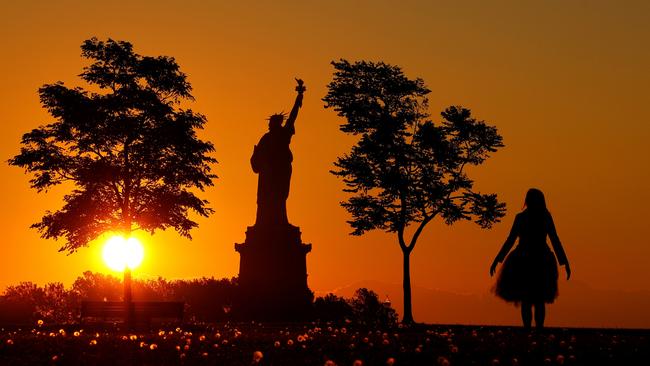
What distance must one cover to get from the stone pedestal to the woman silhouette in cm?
1712

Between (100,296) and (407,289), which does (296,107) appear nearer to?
(407,289)

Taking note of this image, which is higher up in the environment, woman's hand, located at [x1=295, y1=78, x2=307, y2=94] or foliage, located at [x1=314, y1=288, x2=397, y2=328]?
woman's hand, located at [x1=295, y1=78, x2=307, y2=94]

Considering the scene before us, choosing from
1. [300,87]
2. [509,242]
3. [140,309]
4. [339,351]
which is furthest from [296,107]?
[339,351]

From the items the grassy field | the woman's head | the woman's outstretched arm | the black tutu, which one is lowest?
the grassy field

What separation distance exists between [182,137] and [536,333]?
834 inches

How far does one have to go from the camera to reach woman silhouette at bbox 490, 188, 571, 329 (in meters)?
17.2

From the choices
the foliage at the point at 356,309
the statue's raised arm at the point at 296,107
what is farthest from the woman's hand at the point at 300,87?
the foliage at the point at 356,309

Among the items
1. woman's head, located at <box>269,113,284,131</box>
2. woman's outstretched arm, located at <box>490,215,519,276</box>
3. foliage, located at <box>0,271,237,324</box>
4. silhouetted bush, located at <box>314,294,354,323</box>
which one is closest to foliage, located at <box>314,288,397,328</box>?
silhouetted bush, located at <box>314,294,354,323</box>

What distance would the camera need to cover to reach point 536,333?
1681 cm

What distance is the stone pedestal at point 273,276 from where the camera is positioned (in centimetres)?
3369

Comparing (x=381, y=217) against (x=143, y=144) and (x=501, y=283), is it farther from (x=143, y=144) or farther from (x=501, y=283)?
(x=501, y=283)

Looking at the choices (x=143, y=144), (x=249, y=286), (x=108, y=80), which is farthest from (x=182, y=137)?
(x=249, y=286)

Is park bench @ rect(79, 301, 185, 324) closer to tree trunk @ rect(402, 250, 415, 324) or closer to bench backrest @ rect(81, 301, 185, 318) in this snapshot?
bench backrest @ rect(81, 301, 185, 318)

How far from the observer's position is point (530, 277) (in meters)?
17.2
